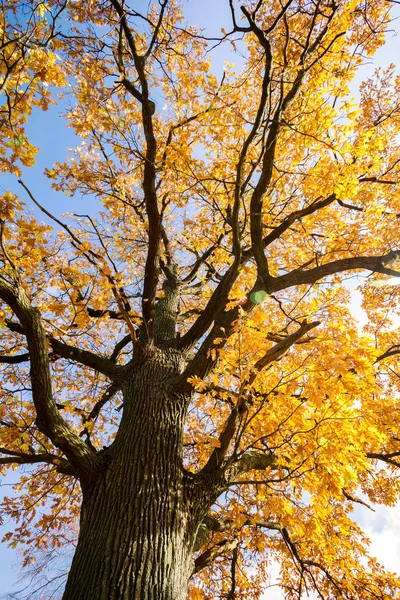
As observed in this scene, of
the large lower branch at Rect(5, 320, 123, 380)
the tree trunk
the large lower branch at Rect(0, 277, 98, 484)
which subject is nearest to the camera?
the tree trunk

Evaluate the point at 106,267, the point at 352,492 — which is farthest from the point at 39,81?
the point at 352,492

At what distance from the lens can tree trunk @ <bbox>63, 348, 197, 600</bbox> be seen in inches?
81.6

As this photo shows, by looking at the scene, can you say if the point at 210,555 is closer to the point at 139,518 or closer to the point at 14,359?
the point at 139,518

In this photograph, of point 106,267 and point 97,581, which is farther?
point 106,267

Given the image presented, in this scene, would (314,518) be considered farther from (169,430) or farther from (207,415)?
(207,415)

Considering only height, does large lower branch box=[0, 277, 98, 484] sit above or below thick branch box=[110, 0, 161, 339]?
below

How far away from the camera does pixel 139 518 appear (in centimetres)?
235

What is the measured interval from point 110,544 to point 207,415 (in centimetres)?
451

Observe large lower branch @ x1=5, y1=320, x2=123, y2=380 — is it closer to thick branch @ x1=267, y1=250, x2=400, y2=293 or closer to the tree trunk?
the tree trunk

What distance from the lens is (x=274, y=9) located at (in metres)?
4.04

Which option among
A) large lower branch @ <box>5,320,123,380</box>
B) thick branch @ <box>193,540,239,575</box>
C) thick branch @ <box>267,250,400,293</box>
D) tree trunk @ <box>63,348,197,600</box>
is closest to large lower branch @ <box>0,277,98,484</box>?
tree trunk @ <box>63,348,197,600</box>

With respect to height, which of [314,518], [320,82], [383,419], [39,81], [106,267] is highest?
[320,82]

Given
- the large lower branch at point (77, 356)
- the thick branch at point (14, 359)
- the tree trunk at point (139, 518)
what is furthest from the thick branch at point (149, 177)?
the thick branch at point (14, 359)

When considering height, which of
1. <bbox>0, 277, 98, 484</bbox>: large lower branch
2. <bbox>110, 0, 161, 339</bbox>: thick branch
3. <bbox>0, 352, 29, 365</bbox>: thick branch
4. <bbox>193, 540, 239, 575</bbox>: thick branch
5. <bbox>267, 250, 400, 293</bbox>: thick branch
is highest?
<bbox>110, 0, 161, 339</bbox>: thick branch
